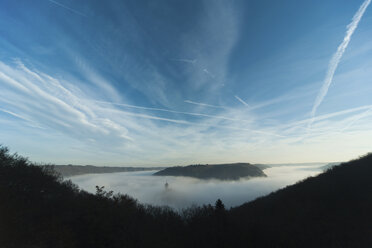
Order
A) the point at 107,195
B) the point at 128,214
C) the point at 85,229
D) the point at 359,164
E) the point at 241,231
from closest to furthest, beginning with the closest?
the point at 85,229 < the point at 241,231 < the point at 128,214 < the point at 107,195 < the point at 359,164

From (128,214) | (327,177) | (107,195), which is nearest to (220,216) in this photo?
(128,214)

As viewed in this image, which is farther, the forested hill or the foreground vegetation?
the forested hill

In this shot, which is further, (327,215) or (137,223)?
(327,215)

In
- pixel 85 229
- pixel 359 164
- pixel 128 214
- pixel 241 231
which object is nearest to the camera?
pixel 85 229

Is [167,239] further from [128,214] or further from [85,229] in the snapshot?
[85,229]

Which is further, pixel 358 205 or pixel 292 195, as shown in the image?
pixel 292 195

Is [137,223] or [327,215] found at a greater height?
[327,215]

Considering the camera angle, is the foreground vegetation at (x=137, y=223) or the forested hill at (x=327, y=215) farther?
the forested hill at (x=327, y=215)

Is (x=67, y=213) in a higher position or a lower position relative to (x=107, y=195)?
lower
